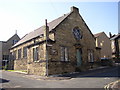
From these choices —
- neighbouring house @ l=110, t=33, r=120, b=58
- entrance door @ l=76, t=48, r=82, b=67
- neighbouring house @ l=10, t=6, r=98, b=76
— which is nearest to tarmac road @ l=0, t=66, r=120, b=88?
neighbouring house @ l=10, t=6, r=98, b=76

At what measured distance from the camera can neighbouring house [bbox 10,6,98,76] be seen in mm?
19125

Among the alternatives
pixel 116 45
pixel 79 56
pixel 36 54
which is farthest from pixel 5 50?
pixel 116 45

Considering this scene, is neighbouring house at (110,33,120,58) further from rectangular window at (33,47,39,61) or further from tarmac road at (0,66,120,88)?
tarmac road at (0,66,120,88)

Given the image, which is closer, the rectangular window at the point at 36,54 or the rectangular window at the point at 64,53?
the rectangular window at the point at 64,53

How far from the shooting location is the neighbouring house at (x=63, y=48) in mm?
19125

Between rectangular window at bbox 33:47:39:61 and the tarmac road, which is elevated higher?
rectangular window at bbox 33:47:39:61

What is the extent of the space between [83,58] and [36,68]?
853 cm

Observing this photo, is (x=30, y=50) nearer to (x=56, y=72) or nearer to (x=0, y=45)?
(x=56, y=72)

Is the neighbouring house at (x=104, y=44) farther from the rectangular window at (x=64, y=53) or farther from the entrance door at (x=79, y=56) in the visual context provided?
the rectangular window at (x=64, y=53)

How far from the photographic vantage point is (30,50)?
23.0 meters

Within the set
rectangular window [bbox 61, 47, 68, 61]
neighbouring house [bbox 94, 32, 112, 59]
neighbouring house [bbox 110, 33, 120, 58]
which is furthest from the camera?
neighbouring house [bbox 110, 33, 120, 58]

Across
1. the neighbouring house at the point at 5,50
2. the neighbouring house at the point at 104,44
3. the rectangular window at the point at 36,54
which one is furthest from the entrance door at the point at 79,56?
the neighbouring house at the point at 5,50

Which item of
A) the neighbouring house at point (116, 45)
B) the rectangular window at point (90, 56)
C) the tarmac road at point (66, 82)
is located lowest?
the tarmac road at point (66, 82)

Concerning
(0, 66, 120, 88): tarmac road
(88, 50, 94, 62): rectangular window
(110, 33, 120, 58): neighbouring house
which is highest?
(110, 33, 120, 58): neighbouring house
